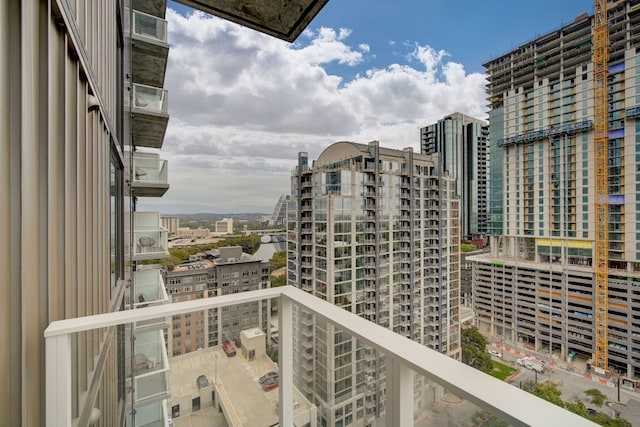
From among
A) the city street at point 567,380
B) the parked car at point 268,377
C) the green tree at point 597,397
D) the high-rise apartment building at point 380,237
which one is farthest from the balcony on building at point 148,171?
the green tree at point 597,397

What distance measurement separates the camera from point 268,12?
1306 mm

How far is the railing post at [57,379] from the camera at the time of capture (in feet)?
1.82

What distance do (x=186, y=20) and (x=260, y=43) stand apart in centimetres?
181

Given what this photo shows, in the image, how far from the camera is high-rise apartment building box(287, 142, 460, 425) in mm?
8023

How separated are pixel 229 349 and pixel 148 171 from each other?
9.21 ft

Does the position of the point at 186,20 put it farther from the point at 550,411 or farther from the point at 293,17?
the point at 550,411

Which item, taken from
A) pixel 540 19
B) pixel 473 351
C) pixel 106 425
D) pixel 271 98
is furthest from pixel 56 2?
pixel 540 19

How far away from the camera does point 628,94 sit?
9.59 m

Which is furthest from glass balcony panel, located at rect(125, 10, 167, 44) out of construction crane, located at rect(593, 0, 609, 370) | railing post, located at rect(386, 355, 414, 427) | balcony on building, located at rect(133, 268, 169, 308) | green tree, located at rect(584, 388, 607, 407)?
construction crane, located at rect(593, 0, 609, 370)

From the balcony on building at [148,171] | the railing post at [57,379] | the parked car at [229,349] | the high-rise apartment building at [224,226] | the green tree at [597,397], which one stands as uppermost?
the balcony on building at [148,171]

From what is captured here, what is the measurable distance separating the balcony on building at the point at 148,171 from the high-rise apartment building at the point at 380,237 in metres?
4.82

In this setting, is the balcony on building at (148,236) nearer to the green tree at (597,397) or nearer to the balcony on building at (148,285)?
the balcony on building at (148,285)

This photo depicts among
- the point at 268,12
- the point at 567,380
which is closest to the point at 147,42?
the point at 268,12

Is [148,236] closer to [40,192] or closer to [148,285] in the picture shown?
[148,285]
